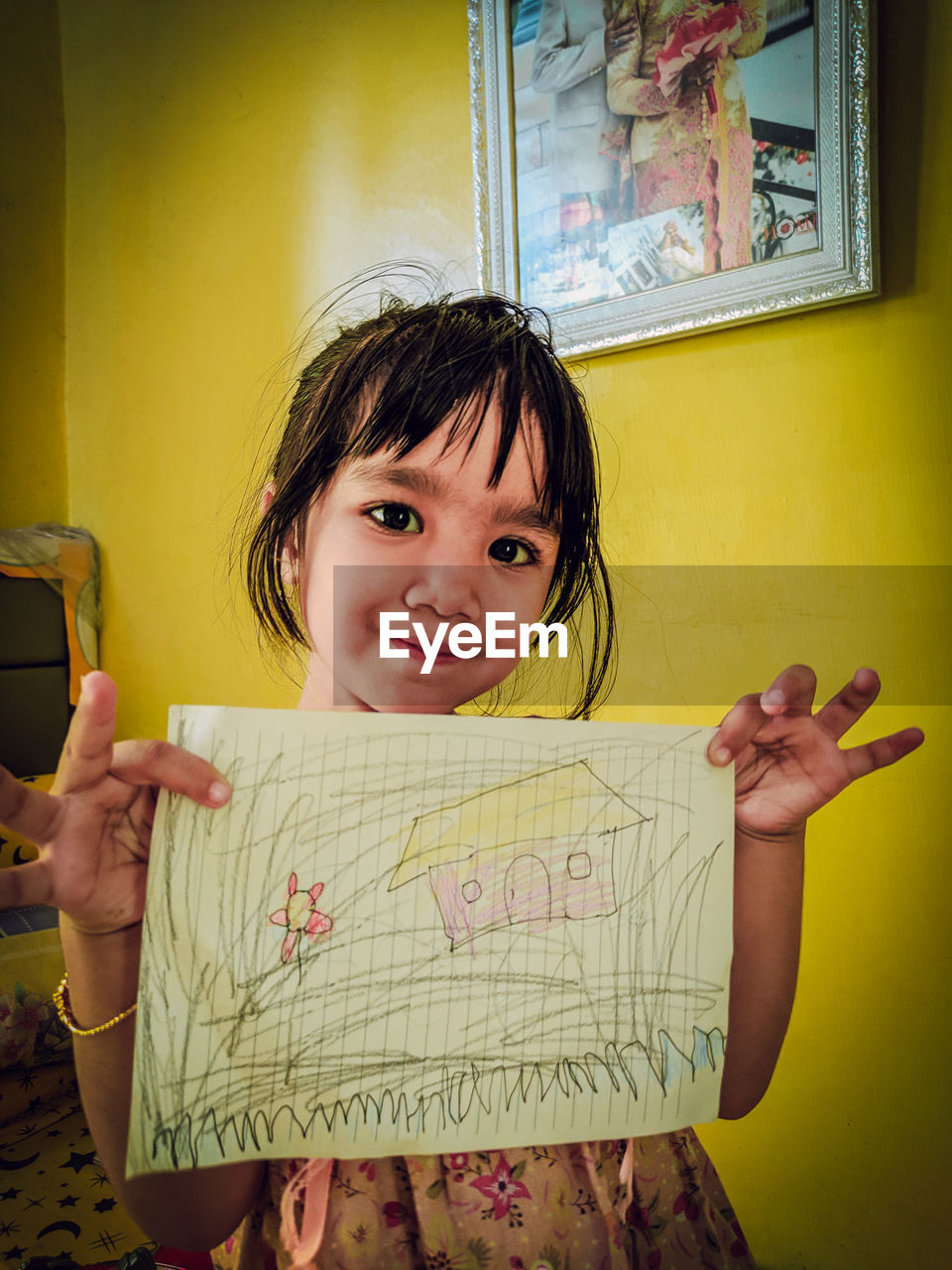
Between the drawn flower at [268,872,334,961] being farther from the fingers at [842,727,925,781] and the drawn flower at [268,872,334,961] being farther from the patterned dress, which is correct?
the patterned dress

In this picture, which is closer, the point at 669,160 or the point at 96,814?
the point at 96,814

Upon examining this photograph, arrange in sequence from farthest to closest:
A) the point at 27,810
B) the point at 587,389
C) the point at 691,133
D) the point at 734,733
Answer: the point at 587,389 < the point at 691,133 < the point at 734,733 < the point at 27,810

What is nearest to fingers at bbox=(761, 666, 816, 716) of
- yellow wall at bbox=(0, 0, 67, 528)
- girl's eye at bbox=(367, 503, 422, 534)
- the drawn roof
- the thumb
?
the drawn roof

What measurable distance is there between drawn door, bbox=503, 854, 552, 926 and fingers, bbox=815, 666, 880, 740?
192mm

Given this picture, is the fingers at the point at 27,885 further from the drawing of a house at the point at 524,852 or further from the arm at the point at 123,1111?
the drawing of a house at the point at 524,852

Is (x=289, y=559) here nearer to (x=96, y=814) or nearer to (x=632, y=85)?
(x=96, y=814)

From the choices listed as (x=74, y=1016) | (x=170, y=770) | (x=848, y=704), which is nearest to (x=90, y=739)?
(x=170, y=770)

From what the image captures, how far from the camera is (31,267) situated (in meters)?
1.22

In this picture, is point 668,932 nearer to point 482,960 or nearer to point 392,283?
point 482,960

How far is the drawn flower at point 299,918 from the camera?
0.38 meters

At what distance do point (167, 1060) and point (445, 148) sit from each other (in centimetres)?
94

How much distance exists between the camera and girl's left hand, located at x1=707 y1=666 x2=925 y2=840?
0.46 m

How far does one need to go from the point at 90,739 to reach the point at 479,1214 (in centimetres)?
35

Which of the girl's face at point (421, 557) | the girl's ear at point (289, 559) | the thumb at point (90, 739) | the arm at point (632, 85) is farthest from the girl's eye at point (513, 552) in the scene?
the arm at point (632, 85)
